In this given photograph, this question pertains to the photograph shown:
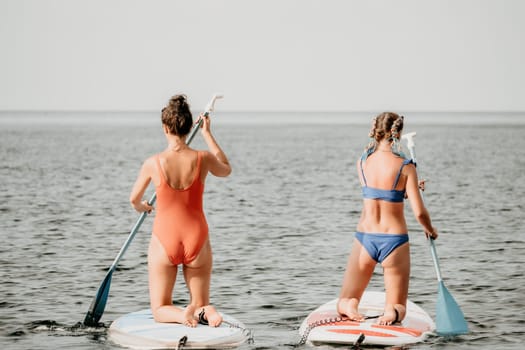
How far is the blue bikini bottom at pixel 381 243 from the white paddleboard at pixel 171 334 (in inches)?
54.9

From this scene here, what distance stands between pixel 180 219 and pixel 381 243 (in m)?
1.90

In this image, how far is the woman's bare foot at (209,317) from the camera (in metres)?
9.70

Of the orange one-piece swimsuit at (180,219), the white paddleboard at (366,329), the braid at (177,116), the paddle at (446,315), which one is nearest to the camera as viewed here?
the braid at (177,116)

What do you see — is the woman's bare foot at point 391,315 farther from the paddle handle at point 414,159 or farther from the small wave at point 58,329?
the small wave at point 58,329

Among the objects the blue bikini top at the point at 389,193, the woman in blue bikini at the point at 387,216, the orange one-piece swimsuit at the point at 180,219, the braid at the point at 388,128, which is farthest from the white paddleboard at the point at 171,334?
the braid at the point at 388,128

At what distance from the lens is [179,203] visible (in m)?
9.54

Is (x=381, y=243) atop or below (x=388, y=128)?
below

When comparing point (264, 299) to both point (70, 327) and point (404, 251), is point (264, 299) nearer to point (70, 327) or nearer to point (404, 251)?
point (70, 327)

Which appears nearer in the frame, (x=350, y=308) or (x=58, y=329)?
(x=350, y=308)

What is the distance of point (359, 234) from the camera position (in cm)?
1011

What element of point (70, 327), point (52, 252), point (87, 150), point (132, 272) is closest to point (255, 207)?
point (52, 252)

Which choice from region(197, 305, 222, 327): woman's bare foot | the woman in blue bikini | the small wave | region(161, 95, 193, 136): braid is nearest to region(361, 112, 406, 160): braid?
the woman in blue bikini

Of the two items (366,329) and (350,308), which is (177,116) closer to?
(350,308)

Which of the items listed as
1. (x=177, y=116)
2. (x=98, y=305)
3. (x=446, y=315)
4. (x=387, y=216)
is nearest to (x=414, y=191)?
(x=387, y=216)
